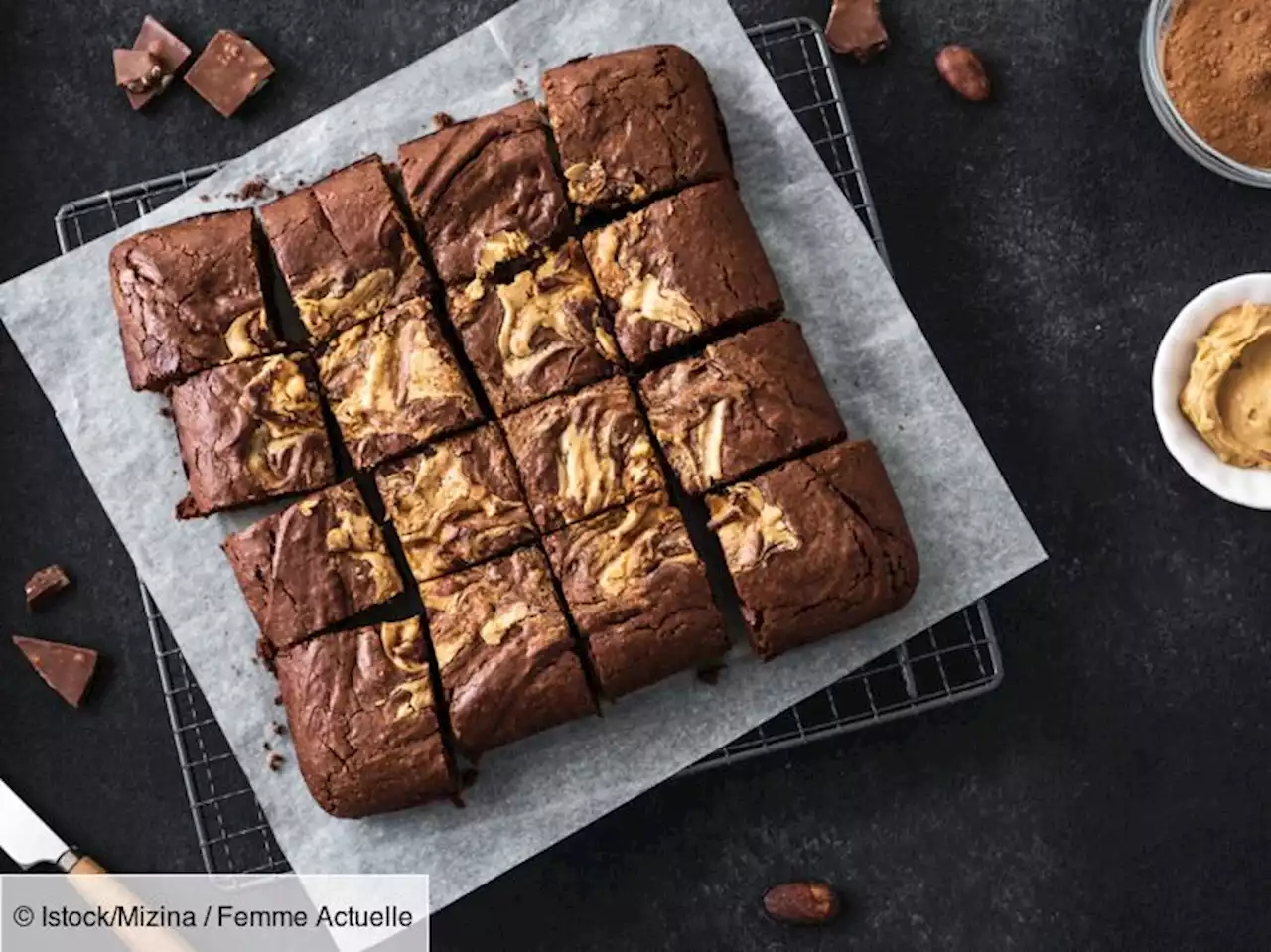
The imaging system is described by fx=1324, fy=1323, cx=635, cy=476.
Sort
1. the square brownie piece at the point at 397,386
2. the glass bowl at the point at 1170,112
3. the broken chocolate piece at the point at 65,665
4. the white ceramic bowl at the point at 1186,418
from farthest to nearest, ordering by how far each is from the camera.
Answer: the broken chocolate piece at the point at 65,665 → the glass bowl at the point at 1170,112 → the white ceramic bowl at the point at 1186,418 → the square brownie piece at the point at 397,386

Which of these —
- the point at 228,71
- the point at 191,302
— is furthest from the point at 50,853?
the point at 228,71

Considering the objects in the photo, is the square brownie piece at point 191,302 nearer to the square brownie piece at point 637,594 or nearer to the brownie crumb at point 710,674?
the square brownie piece at point 637,594

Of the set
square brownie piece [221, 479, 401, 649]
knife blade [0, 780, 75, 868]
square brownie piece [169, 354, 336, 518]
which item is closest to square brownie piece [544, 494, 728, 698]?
square brownie piece [221, 479, 401, 649]

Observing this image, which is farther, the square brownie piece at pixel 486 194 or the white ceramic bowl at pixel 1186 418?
the white ceramic bowl at pixel 1186 418

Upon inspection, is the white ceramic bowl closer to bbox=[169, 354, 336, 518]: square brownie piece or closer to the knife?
bbox=[169, 354, 336, 518]: square brownie piece

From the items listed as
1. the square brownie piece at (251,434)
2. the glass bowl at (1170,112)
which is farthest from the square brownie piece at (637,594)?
the glass bowl at (1170,112)

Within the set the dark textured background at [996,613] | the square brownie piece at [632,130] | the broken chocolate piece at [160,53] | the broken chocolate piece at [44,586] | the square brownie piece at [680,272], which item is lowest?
the dark textured background at [996,613]
